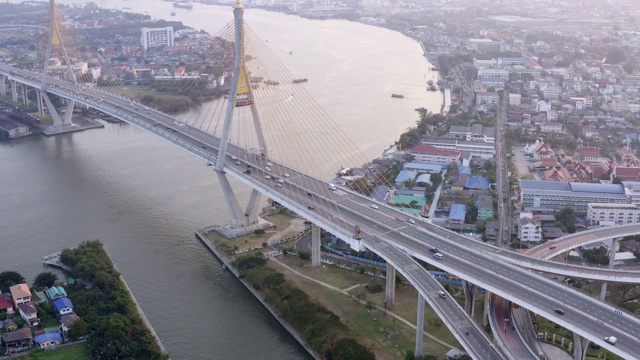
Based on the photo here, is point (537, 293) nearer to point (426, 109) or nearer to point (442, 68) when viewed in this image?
point (426, 109)

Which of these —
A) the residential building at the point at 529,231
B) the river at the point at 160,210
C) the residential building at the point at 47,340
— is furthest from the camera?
the residential building at the point at 529,231

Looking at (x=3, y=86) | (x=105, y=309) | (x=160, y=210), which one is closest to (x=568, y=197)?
(x=160, y=210)

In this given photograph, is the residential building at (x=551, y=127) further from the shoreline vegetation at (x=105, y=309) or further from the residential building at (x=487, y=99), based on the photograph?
the shoreline vegetation at (x=105, y=309)

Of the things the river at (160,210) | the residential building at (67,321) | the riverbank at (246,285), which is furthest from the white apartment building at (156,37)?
the residential building at (67,321)

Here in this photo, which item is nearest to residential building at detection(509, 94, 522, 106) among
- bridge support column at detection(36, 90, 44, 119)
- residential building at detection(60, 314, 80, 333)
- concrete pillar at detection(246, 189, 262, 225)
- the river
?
the river

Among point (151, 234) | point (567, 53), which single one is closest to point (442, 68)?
point (567, 53)
